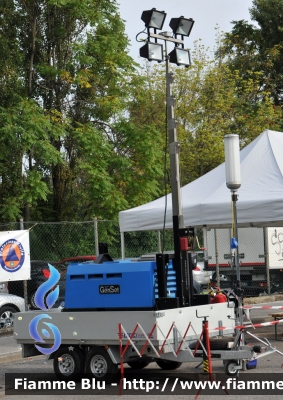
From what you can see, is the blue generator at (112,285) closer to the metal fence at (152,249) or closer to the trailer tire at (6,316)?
the trailer tire at (6,316)

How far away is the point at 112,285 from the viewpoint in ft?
35.4

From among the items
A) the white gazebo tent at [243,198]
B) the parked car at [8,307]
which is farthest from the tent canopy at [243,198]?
the parked car at [8,307]

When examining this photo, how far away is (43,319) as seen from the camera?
1130 cm

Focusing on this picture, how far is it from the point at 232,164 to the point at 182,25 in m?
2.42

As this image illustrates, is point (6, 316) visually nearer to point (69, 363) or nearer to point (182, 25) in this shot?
point (69, 363)

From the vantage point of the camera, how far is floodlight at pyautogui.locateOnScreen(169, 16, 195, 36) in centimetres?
1236

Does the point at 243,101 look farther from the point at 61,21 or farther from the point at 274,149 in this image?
the point at 274,149

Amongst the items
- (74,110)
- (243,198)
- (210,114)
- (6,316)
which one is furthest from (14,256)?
(210,114)

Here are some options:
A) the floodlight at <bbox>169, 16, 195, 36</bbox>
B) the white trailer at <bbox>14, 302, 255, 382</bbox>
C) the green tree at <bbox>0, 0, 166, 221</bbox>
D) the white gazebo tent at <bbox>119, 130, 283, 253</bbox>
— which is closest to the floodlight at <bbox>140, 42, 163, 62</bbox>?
the floodlight at <bbox>169, 16, 195, 36</bbox>

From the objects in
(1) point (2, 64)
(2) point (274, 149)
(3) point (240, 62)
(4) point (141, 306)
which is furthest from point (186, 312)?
(3) point (240, 62)

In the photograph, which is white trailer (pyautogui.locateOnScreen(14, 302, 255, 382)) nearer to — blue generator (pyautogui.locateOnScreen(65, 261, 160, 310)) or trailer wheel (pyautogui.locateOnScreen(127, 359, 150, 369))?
blue generator (pyautogui.locateOnScreen(65, 261, 160, 310))

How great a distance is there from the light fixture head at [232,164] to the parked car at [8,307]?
8.18 meters

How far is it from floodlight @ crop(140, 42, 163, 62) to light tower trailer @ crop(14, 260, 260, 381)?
130 inches

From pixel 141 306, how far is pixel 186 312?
0.65 metres
